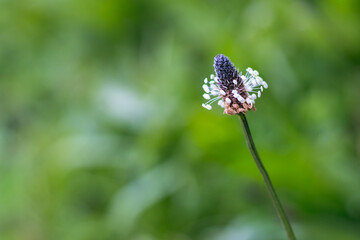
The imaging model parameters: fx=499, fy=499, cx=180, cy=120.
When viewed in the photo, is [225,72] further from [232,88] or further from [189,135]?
[189,135]

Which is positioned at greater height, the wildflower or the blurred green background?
the blurred green background

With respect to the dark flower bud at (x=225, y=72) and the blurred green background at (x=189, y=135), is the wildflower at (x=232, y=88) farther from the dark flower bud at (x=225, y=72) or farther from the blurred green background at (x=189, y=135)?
the blurred green background at (x=189, y=135)

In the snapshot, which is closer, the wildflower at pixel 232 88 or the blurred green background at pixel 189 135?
the wildflower at pixel 232 88

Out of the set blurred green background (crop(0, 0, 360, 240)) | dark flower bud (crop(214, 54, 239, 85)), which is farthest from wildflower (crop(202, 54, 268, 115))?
blurred green background (crop(0, 0, 360, 240))

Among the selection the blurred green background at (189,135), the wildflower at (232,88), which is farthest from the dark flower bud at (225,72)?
the blurred green background at (189,135)

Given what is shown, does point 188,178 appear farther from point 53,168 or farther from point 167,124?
point 53,168

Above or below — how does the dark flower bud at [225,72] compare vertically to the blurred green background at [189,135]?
below

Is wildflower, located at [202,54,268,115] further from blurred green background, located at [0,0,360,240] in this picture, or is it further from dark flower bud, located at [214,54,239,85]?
blurred green background, located at [0,0,360,240]
